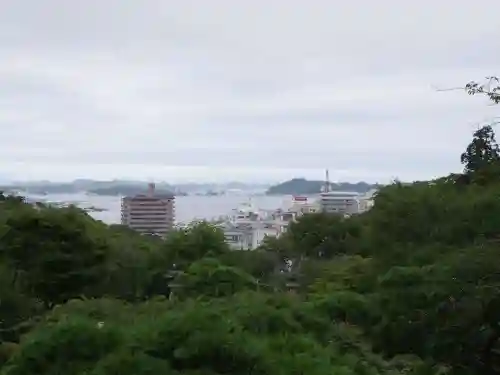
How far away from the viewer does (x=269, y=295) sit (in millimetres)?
6688

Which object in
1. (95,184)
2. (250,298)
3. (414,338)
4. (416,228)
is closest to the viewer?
(250,298)

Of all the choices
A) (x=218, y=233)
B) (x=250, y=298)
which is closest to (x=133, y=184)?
(x=218, y=233)

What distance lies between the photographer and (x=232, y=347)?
471 cm

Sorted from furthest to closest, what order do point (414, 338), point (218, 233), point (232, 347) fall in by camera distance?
point (218, 233) < point (414, 338) < point (232, 347)

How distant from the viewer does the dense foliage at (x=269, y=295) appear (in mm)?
4875

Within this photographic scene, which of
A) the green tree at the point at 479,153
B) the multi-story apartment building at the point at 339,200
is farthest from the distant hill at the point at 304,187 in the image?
the green tree at the point at 479,153

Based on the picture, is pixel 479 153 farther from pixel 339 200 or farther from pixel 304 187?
pixel 304 187

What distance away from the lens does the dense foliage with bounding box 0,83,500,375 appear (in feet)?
16.0

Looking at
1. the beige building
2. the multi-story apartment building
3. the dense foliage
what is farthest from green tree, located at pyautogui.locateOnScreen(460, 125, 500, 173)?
the beige building

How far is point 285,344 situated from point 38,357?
5.11 feet

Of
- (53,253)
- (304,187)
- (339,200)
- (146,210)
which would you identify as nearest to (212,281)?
(53,253)

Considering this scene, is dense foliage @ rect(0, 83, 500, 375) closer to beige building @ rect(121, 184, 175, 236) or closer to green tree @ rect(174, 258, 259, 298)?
green tree @ rect(174, 258, 259, 298)

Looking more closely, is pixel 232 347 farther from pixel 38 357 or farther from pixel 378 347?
pixel 378 347

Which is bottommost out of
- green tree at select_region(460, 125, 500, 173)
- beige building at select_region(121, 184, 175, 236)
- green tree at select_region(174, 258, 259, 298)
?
green tree at select_region(174, 258, 259, 298)
